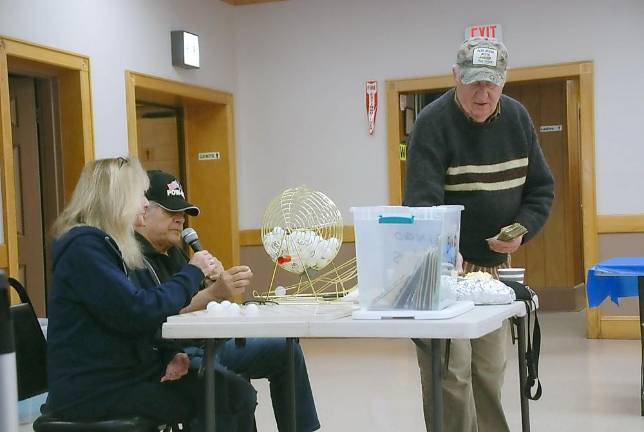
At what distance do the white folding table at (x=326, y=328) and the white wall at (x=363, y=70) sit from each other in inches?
196

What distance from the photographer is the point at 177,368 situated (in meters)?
2.71

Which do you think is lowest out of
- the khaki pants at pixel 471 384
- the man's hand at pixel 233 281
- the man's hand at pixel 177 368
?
the khaki pants at pixel 471 384

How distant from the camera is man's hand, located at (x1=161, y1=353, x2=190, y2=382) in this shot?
269 cm

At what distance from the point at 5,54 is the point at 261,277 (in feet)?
11.4

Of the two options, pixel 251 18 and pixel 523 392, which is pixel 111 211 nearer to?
pixel 523 392

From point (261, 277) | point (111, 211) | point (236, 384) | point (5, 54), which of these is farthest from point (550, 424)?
point (261, 277)

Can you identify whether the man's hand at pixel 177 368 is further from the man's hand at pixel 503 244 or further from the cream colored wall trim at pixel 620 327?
the cream colored wall trim at pixel 620 327

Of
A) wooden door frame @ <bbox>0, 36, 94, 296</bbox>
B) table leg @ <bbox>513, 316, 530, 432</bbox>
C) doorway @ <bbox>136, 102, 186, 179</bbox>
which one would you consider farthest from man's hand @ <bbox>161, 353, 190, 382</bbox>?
doorway @ <bbox>136, 102, 186, 179</bbox>

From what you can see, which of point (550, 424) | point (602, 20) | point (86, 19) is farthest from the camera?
point (602, 20)

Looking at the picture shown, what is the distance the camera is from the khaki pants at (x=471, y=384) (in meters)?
2.88

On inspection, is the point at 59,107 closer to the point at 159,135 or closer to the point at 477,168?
the point at 159,135

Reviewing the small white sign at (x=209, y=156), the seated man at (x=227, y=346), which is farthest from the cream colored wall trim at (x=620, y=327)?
the seated man at (x=227, y=346)

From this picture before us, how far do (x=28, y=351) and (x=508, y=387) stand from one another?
3.24 meters

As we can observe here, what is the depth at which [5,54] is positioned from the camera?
16.7ft
